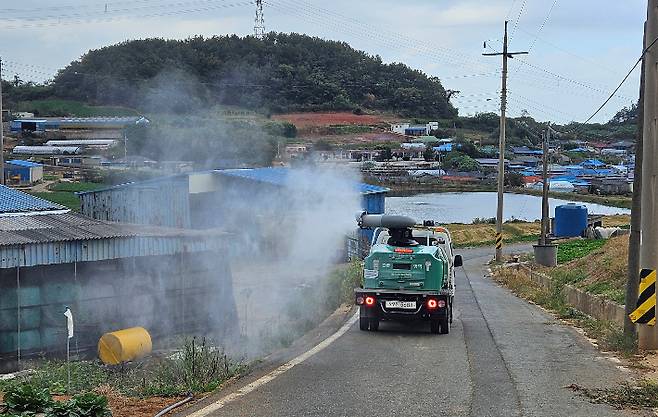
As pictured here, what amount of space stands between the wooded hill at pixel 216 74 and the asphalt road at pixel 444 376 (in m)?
12.1

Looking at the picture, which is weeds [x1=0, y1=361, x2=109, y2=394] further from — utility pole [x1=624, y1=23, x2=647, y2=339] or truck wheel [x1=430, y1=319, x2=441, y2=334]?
utility pole [x1=624, y1=23, x2=647, y2=339]

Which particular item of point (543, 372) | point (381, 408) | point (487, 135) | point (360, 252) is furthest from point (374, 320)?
point (487, 135)

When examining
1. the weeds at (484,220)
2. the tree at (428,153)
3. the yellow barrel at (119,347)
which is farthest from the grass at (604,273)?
the weeds at (484,220)

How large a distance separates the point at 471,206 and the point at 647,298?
65397 millimetres

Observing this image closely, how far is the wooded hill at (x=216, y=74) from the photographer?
999 inches

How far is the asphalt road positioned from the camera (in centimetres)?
941

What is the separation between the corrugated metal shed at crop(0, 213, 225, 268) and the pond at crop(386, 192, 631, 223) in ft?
101

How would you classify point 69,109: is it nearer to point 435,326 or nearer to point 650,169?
point 435,326

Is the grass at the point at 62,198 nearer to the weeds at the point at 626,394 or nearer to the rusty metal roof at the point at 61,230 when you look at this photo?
the rusty metal roof at the point at 61,230

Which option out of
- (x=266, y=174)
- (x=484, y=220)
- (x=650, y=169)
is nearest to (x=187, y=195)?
(x=266, y=174)

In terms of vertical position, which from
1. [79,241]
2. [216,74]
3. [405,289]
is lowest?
[405,289]

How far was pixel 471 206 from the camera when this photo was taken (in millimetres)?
78625

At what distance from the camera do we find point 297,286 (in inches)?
1051

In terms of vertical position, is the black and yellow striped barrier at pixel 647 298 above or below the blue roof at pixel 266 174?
below
